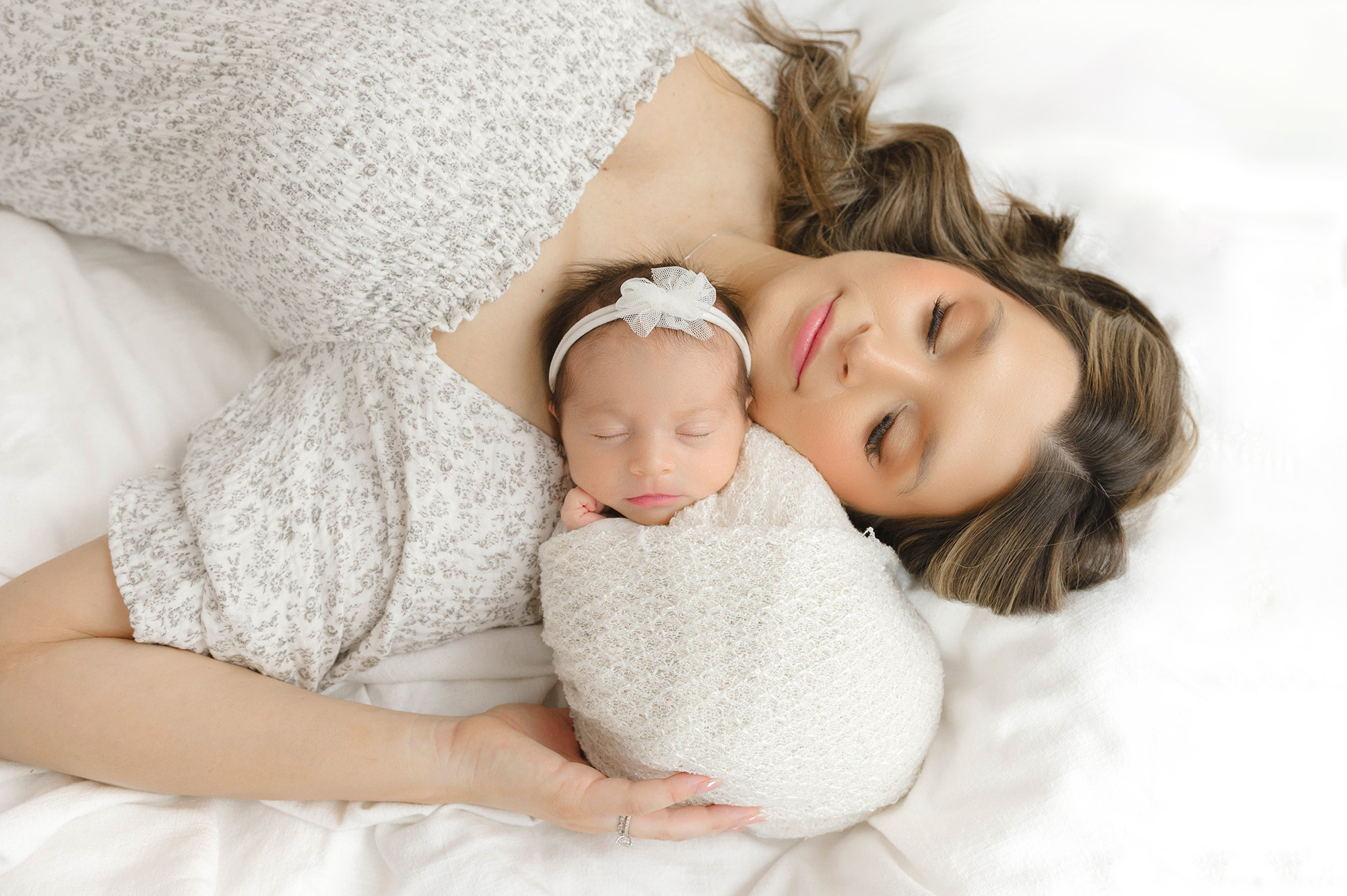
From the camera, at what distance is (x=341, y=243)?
1573mm

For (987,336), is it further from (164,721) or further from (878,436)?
(164,721)

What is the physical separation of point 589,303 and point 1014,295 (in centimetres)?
88

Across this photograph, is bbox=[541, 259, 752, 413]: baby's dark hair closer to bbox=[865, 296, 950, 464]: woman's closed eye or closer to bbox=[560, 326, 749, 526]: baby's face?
Answer: bbox=[560, 326, 749, 526]: baby's face

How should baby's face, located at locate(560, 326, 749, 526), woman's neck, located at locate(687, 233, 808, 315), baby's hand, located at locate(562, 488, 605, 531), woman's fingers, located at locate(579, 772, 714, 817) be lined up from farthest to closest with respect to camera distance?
woman's neck, located at locate(687, 233, 808, 315)
baby's hand, located at locate(562, 488, 605, 531)
baby's face, located at locate(560, 326, 749, 526)
woman's fingers, located at locate(579, 772, 714, 817)

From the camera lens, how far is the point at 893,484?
1700mm

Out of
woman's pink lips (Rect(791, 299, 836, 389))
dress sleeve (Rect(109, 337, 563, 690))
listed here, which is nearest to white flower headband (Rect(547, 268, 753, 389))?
woman's pink lips (Rect(791, 299, 836, 389))

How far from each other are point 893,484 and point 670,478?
0.45 meters

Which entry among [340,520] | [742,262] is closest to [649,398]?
[742,262]

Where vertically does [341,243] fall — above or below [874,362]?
above

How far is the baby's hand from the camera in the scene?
1.65 metres

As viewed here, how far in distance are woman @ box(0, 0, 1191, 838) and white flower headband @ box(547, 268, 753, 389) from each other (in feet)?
0.40

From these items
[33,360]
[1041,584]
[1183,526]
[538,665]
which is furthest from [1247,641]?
[33,360]

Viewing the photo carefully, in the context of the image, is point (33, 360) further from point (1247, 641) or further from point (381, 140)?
point (1247, 641)

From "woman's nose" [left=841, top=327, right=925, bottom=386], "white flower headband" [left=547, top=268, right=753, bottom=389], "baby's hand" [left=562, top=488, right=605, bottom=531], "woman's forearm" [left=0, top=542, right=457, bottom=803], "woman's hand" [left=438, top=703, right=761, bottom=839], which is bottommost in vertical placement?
"woman's hand" [left=438, top=703, right=761, bottom=839]
